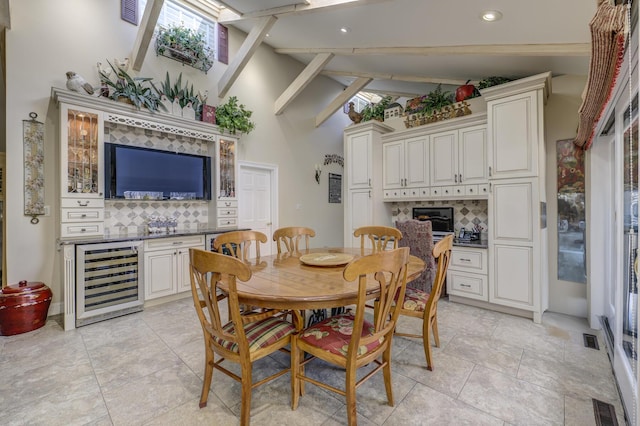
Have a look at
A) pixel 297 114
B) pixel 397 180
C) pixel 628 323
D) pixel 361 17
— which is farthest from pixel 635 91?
pixel 297 114

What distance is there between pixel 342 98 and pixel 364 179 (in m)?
2.19

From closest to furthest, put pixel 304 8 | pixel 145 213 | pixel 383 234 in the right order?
pixel 383 234 < pixel 304 8 < pixel 145 213

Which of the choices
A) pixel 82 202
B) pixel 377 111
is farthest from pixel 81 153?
pixel 377 111

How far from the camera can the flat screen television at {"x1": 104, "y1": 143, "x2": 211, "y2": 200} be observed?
11.3ft

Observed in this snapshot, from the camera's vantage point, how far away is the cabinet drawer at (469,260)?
3.41 meters

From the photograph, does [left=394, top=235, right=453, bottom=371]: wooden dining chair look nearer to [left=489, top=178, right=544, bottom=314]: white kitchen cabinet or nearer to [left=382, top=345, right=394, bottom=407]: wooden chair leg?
[left=382, top=345, right=394, bottom=407]: wooden chair leg

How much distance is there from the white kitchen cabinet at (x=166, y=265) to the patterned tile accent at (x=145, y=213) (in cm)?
59

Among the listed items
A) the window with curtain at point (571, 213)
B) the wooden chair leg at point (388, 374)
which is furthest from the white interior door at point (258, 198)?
the window with curtain at point (571, 213)

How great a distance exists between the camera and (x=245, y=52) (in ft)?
13.5

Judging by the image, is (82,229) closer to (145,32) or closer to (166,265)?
(166,265)

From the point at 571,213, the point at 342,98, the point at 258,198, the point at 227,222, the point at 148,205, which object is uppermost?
the point at 342,98

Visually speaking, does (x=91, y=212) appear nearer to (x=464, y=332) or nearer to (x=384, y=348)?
(x=384, y=348)

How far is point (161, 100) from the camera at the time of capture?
3.85 metres

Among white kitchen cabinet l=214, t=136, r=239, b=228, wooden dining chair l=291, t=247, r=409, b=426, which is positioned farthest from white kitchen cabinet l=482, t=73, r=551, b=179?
white kitchen cabinet l=214, t=136, r=239, b=228
